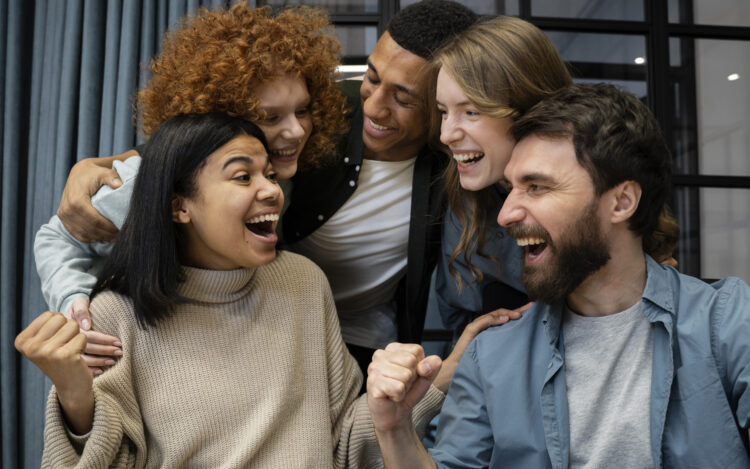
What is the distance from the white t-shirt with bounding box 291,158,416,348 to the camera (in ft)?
6.06

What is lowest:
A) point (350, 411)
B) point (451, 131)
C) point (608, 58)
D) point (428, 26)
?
point (350, 411)

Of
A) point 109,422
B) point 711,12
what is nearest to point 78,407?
point 109,422

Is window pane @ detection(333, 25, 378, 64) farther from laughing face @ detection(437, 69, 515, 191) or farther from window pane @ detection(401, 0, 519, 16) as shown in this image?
laughing face @ detection(437, 69, 515, 191)

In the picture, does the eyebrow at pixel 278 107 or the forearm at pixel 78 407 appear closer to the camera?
the forearm at pixel 78 407

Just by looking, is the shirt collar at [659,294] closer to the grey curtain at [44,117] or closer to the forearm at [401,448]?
the forearm at [401,448]

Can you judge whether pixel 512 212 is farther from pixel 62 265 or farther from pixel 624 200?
pixel 62 265

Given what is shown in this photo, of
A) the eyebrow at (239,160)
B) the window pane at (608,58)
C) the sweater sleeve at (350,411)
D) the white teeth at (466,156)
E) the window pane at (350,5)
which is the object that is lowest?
the sweater sleeve at (350,411)

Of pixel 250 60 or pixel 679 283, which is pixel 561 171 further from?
pixel 250 60

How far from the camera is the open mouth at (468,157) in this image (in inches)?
60.9

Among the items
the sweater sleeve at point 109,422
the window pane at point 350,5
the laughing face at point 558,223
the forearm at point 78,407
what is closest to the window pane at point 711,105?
the window pane at point 350,5

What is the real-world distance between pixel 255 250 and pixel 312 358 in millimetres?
302

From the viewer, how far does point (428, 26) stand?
1663mm

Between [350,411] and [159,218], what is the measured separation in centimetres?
61

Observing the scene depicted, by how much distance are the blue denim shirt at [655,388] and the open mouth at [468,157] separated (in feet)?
1.27
